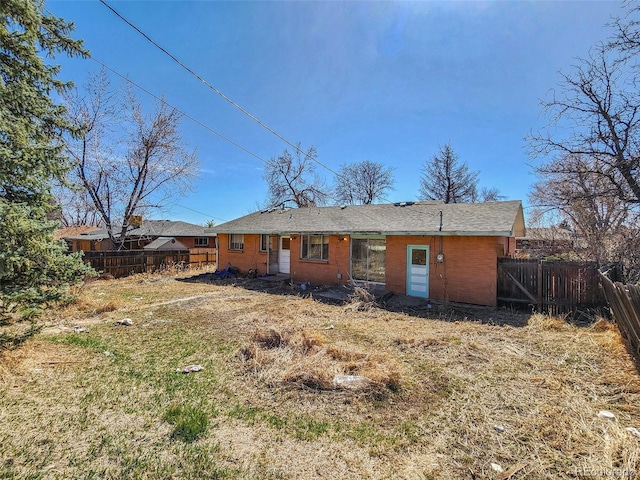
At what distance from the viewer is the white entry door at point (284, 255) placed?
48.7 feet

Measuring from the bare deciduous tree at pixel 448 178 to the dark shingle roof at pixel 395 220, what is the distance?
17794 mm

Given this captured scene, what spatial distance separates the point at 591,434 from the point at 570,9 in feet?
33.9

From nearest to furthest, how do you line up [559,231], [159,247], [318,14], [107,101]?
[318,14]
[107,101]
[559,231]
[159,247]

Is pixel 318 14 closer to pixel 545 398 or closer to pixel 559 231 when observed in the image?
pixel 545 398

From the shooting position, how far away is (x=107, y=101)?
46.6 feet

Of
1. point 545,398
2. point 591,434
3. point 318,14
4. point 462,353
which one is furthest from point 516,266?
point 318,14

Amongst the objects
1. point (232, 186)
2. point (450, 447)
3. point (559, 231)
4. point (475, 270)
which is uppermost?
point (232, 186)

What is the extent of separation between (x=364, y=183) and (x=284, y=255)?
2300 cm

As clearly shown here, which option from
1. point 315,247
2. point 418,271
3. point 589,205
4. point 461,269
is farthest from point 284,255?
point 589,205

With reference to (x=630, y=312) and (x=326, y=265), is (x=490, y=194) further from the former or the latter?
(x=630, y=312)

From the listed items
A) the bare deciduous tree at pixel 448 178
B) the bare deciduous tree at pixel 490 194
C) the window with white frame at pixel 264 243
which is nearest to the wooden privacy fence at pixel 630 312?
the window with white frame at pixel 264 243

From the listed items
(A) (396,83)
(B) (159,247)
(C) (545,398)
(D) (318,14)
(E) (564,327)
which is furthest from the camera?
(B) (159,247)

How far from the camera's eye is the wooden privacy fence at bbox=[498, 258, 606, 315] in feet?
26.9

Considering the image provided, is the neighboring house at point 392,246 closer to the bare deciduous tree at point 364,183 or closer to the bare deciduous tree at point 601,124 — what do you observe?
the bare deciduous tree at point 601,124
